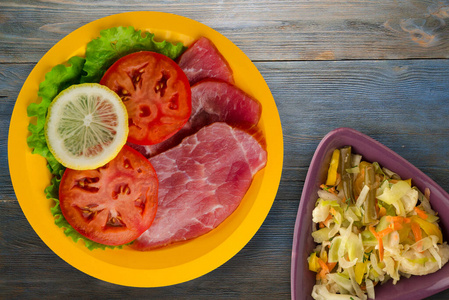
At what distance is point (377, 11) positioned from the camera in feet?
6.58

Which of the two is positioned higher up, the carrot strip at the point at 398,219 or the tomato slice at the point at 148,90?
the tomato slice at the point at 148,90

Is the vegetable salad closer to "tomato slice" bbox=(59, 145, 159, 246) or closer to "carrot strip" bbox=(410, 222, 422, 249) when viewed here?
"carrot strip" bbox=(410, 222, 422, 249)

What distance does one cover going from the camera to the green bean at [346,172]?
74.0 inches

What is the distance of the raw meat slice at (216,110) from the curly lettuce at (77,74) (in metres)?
0.25

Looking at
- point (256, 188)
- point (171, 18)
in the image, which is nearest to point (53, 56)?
point (171, 18)

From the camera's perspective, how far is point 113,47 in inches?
67.2

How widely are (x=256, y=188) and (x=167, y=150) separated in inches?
18.5

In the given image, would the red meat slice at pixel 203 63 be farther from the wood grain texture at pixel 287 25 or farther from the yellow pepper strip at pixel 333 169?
the yellow pepper strip at pixel 333 169

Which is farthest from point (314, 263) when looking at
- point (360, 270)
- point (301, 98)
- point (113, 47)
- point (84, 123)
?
point (113, 47)

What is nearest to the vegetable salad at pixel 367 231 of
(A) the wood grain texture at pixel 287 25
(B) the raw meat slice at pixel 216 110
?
(B) the raw meat slice at pixel 216 110

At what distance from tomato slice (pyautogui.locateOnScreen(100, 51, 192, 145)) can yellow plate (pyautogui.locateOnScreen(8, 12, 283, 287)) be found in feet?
0.62

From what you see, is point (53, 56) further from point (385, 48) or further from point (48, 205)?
point (385, 48)

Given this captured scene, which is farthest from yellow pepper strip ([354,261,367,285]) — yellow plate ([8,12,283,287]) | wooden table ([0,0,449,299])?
yellow plate ([8,12,283,287])

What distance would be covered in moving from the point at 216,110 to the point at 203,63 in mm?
233
